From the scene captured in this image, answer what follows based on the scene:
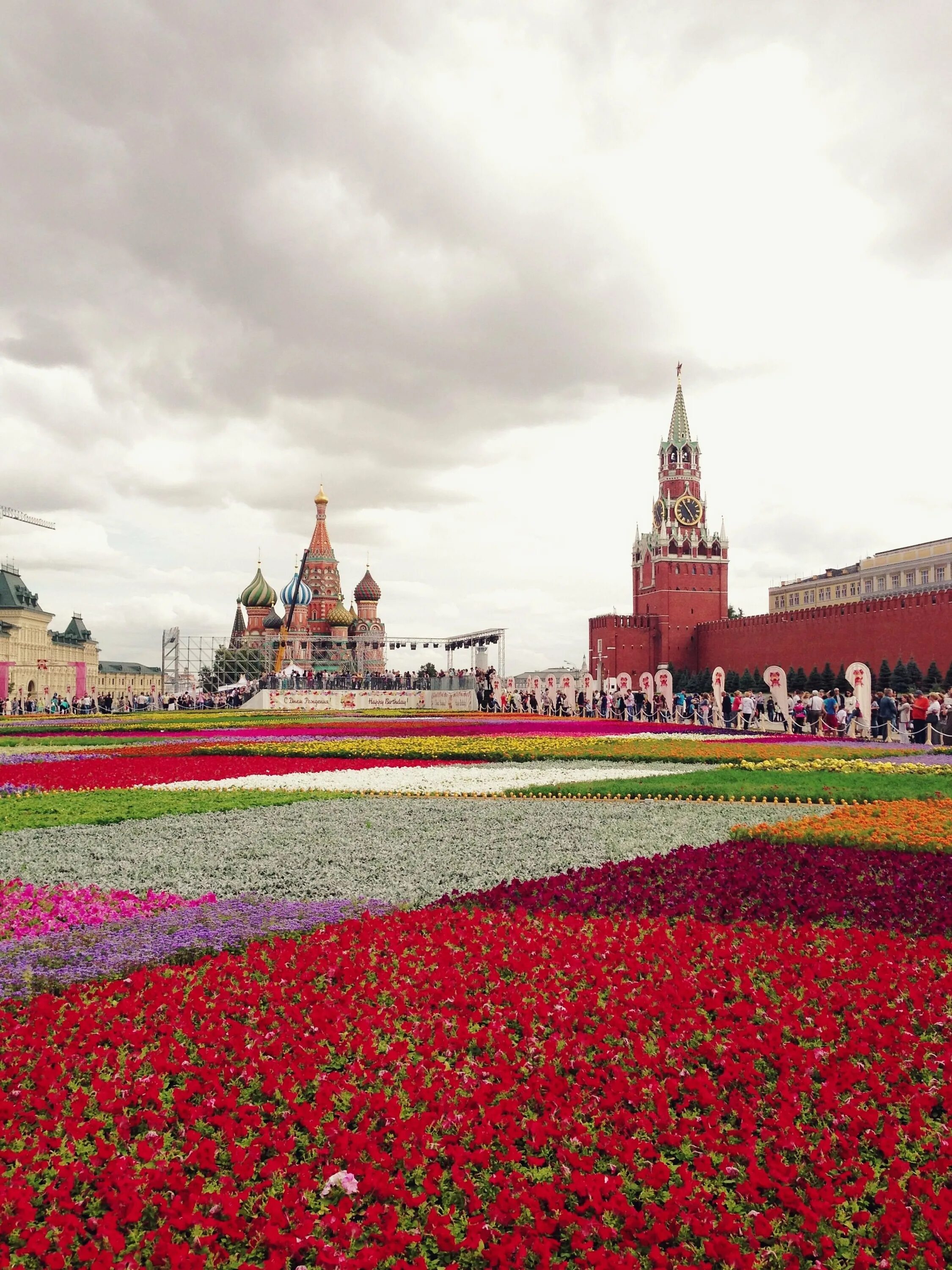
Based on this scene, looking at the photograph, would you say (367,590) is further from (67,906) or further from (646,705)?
(67,906)

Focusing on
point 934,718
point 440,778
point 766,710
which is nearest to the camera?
point 440,778

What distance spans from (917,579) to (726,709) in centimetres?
4889

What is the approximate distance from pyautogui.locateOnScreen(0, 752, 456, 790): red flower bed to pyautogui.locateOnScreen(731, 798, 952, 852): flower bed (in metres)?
6.54

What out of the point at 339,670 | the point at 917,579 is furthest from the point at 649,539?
the point at 339,670

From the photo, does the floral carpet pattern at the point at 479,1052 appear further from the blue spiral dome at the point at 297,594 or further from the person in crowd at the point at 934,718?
the blue spiral dome at the point at 297,594

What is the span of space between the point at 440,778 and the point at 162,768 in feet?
12.7

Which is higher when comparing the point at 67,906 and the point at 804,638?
the point at 804,638

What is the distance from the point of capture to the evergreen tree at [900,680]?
42438 mm

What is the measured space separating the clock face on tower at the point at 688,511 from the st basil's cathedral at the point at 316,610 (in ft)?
86.7

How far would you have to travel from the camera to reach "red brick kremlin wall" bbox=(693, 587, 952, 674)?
144 ft

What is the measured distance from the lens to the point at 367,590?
86.3 metres

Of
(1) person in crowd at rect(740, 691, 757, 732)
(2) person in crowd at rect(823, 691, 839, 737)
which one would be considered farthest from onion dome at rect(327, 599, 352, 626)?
(2) person in crowd at rect(823, 691, 839, 737)

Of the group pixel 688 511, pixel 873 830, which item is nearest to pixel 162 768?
pixel 873 830

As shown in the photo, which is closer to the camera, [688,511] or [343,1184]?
[343,1184]
